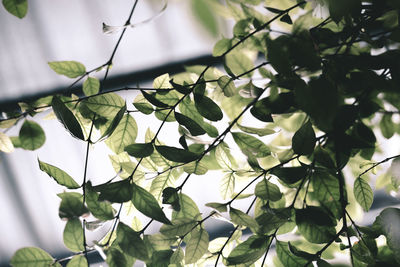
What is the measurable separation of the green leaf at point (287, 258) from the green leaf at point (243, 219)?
3.9 inches

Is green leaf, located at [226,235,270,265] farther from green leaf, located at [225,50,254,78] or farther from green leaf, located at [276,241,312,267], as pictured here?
green leaf, located at [225,50,254,78]

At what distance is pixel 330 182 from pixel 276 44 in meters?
0.33

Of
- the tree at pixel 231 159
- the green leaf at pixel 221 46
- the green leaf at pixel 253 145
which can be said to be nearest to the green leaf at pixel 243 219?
the tree at pixel 231 159

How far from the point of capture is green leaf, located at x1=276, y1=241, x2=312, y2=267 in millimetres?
571

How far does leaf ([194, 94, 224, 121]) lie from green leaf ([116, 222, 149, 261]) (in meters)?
0.22

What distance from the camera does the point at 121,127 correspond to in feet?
1.93

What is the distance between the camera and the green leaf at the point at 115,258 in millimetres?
494

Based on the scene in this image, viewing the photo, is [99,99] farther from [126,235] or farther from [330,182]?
[330,182]

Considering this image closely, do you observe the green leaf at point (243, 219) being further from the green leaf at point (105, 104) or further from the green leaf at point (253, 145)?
the green leaf at point (105, 104)

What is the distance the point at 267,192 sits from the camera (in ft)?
1.81

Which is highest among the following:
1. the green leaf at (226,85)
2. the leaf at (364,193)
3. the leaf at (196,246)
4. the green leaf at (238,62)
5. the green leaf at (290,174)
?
the green leaf at (238,62)

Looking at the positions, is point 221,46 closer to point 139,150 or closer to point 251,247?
point 139,150

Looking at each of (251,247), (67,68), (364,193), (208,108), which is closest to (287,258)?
(251,247)

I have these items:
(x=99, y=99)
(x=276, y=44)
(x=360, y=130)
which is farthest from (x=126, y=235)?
(x=360, y=130)
